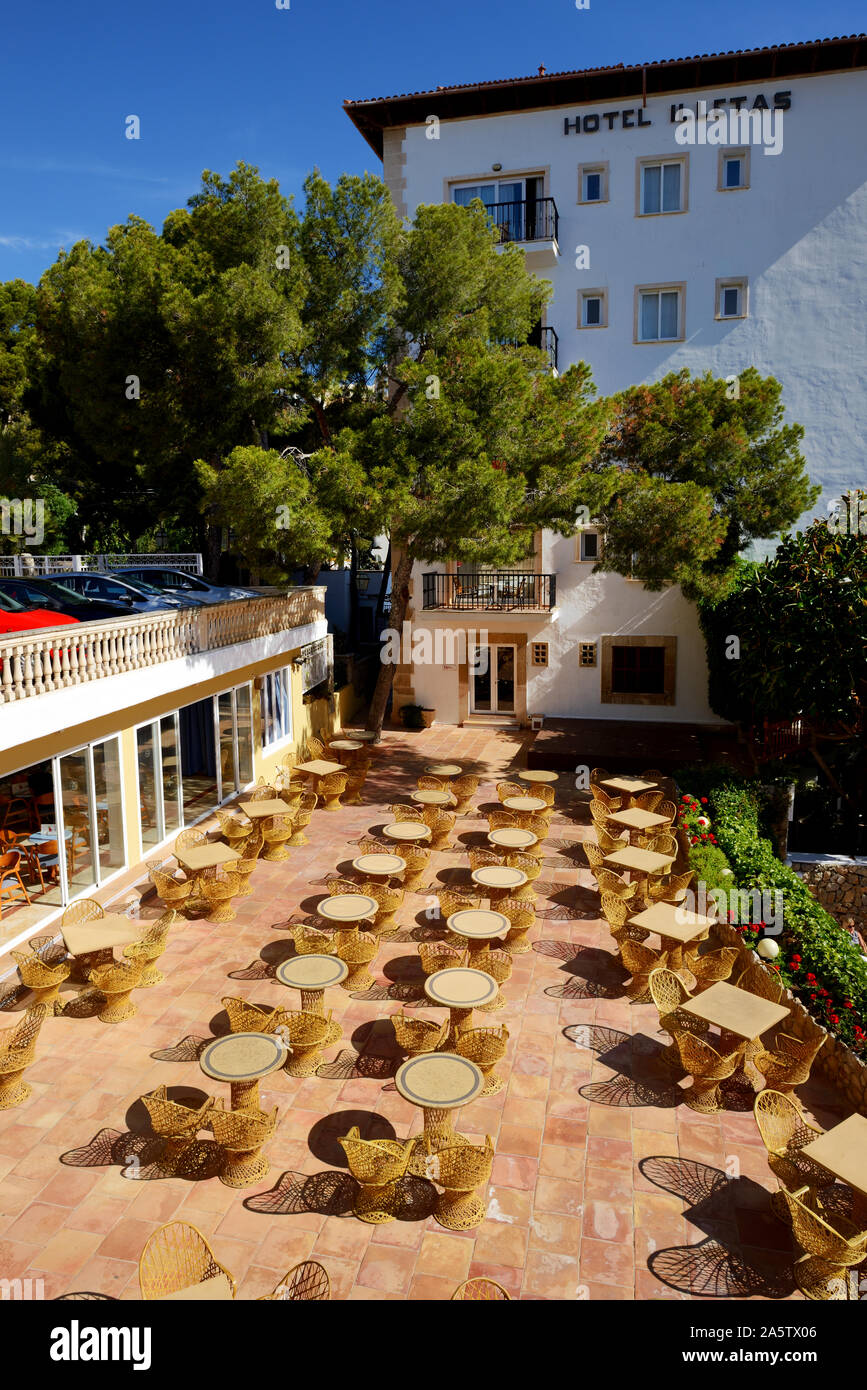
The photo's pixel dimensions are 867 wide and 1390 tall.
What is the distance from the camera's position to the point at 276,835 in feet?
49.7

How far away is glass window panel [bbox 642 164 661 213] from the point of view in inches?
920

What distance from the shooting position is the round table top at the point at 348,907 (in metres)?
11.3

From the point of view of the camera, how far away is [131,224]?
21.4m

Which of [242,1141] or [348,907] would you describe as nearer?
[242,1141]

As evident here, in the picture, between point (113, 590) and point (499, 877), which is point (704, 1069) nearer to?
point (499, 877)

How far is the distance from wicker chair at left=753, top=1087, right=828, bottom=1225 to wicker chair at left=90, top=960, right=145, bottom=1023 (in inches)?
270

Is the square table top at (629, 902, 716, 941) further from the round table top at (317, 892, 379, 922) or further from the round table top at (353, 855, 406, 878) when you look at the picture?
the round table top at (353, 855, 406, 878)

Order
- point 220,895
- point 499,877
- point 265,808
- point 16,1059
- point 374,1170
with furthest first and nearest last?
point 265,808
point 499,877
point 220,895
point 16,1059
point 374,1170

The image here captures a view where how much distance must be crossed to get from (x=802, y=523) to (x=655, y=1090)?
18373 millimetres

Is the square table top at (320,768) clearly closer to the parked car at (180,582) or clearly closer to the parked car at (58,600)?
the parked car at (180,582)

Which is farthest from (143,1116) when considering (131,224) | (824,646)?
(131,224)

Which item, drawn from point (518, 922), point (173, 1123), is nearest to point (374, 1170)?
point (173, 1123)

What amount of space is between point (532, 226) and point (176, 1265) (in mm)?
24686

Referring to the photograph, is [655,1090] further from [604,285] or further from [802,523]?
[604,285]
